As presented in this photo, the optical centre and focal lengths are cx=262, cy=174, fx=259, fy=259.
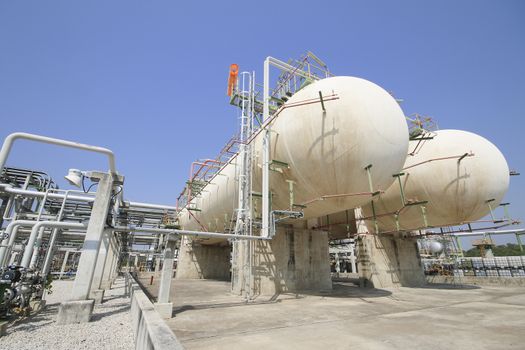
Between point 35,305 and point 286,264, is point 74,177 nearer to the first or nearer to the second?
point 35,305

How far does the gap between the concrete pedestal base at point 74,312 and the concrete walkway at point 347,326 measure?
7.65ft

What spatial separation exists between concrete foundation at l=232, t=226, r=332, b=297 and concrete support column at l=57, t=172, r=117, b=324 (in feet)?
19.3

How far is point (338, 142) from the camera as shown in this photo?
7.75m

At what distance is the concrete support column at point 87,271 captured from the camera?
271 inches

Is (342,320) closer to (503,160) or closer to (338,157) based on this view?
(338,157)

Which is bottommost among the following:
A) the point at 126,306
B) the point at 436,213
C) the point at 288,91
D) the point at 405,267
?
the point at 126,306

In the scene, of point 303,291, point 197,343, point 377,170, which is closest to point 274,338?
point 197,343

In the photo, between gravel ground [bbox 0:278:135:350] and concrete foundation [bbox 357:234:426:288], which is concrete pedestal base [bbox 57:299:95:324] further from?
concrete foundation [bbox 357:234:426:288]

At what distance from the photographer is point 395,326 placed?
6480 mm

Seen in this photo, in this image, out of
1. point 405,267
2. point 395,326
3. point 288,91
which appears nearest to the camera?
point 395,326

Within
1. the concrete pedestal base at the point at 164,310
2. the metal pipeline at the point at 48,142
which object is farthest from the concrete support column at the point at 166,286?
the metal pipeline at the point at 48,142

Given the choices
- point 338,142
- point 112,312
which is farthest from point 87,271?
point 338,142

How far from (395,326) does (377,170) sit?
4258mm

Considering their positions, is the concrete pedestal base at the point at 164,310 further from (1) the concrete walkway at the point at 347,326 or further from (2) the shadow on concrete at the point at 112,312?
(2) the shadow on concrete at the point at 112,312
